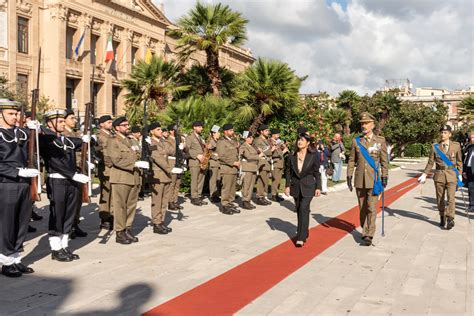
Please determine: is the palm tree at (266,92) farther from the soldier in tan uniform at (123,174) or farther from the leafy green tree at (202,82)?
the soldier in tan uniform at (123,174)

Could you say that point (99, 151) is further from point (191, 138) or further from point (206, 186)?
point (206, 186)

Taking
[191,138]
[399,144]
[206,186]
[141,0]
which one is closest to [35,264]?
[191,138]

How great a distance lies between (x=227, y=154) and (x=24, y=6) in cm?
2780

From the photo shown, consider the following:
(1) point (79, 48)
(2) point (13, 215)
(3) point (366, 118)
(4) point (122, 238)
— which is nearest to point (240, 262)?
(4) point (122, 238)

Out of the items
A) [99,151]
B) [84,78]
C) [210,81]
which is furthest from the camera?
[84,78]

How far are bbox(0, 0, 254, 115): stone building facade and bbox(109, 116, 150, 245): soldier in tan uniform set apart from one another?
21611mm

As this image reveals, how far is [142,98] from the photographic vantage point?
69.6 ft

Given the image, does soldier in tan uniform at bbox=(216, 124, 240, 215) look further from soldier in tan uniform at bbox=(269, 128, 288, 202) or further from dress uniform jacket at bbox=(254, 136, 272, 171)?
soldier in tan uniform at bbox=(269, 128, 288, 202)

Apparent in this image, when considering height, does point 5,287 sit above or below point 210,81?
below

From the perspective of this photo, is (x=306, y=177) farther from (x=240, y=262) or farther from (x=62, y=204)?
(x=62, y=204)

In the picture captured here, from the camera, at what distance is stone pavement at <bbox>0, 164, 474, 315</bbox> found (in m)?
4.84

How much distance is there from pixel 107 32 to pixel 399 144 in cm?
2456

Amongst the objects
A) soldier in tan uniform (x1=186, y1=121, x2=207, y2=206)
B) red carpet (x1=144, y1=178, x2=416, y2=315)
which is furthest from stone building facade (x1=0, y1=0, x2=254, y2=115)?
red carpet (x1=144, y1=178, x2=416, y2=315)

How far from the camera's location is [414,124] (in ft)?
106
